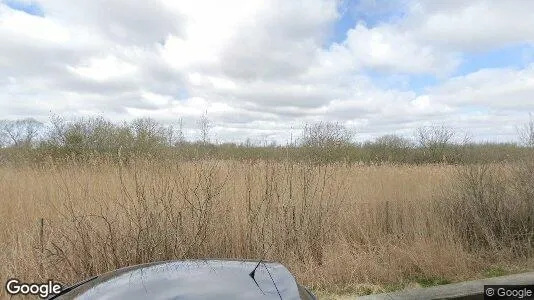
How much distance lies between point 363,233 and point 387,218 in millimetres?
903

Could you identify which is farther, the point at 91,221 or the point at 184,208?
the point at 184,208

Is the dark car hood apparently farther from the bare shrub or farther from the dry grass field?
the bare shrub

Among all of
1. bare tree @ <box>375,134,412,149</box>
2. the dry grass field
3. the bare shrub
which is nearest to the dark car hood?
the dry grass field

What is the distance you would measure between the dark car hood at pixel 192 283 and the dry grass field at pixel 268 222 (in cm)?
304

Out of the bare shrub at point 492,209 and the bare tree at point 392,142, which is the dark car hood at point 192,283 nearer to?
the bare shrub at point 492,209

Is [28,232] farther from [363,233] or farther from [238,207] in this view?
[363,233]

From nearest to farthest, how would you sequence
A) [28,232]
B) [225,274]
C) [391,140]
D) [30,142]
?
[225,274]
[28,232]
[30,142]
[391,140]

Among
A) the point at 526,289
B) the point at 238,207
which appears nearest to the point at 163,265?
the point at 238,207

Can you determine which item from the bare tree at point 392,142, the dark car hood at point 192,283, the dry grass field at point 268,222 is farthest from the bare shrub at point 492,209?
the bare tree at point 392,142

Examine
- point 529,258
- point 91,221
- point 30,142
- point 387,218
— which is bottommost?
point 529,258

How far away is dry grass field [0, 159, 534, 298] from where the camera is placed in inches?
199

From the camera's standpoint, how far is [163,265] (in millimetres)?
Answer: 2334

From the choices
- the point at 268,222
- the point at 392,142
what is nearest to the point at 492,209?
the point at 268,222

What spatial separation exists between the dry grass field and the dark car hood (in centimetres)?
304
